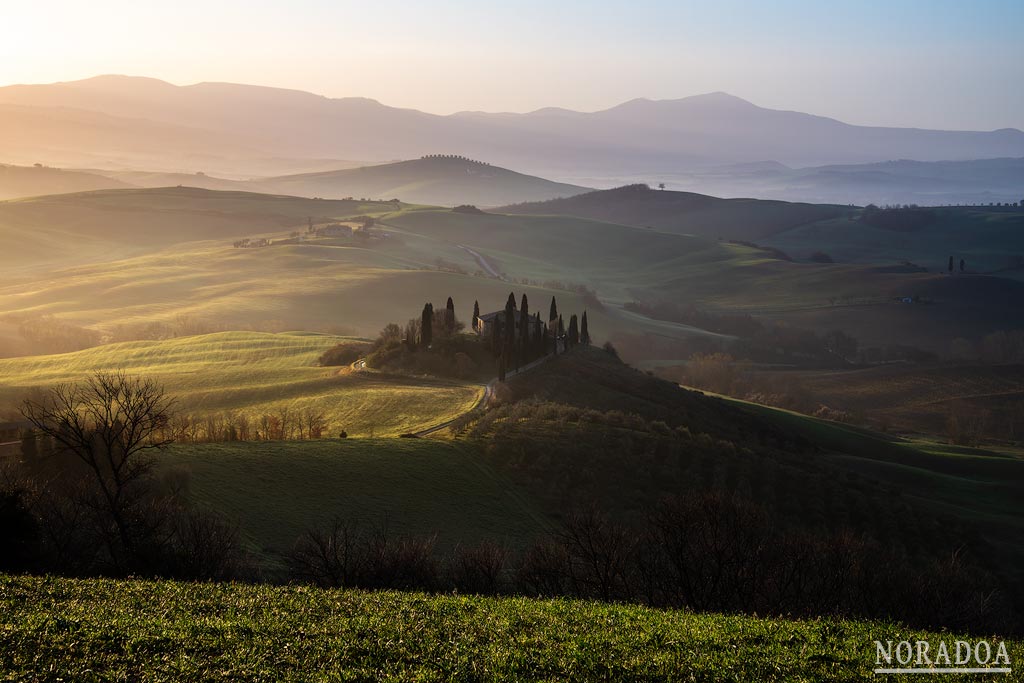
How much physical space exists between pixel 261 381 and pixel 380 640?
219 ft

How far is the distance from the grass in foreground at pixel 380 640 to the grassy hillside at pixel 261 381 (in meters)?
39.4

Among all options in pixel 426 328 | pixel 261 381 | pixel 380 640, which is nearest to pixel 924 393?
pixel 426 328

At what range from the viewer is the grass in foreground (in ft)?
53.9

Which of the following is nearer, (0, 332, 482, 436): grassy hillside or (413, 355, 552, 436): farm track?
(413, 355, 552, 436): farm track

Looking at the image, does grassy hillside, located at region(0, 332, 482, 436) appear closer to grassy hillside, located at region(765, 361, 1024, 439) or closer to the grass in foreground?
the grass in foreground

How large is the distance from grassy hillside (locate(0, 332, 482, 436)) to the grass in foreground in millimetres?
39405

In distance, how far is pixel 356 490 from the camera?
46125 millimetres

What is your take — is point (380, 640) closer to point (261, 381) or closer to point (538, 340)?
point (261, 381)

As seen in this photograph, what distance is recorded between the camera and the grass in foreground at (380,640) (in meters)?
16.4

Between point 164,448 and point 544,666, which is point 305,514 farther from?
point 544,666

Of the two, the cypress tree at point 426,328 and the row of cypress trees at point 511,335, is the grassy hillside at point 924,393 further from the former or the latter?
the cypress tree at point 426,328

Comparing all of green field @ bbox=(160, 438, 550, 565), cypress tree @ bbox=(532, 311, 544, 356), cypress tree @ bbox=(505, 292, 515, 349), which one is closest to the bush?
cypress tree @ bbox=(505, 292, 515, 349)

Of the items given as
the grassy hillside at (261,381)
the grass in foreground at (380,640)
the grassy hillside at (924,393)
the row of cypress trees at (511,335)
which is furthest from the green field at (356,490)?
the grassy hillside at (924,393)

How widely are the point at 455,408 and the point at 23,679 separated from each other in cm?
5219
